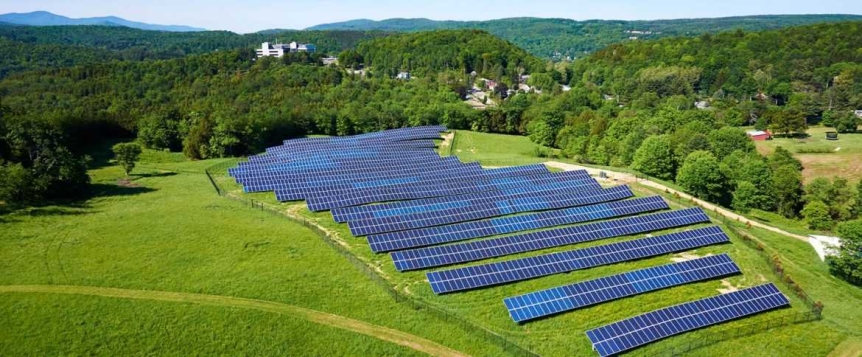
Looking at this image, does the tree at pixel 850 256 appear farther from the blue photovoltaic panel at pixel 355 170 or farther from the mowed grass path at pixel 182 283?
the blue photovoltaic panel at pixel 355 170

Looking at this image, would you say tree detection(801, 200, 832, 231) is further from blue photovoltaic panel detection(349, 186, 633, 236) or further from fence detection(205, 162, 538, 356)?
fence detection(205, 162, 538, 356)

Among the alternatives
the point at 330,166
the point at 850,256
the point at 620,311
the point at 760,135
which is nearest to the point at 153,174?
the point at 330,166

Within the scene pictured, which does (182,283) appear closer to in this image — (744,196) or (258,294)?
(258,294)

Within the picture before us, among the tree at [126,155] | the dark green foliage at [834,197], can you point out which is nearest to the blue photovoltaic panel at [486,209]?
the dark green foliage at [834,197]

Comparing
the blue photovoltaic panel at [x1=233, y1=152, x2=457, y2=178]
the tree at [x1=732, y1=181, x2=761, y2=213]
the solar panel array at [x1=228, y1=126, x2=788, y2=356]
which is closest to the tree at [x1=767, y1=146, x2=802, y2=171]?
the tree at [x1=732, y1=181, x2=761, y2=213]

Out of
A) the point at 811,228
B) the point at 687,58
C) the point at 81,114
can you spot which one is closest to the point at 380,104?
the point at 81,114
